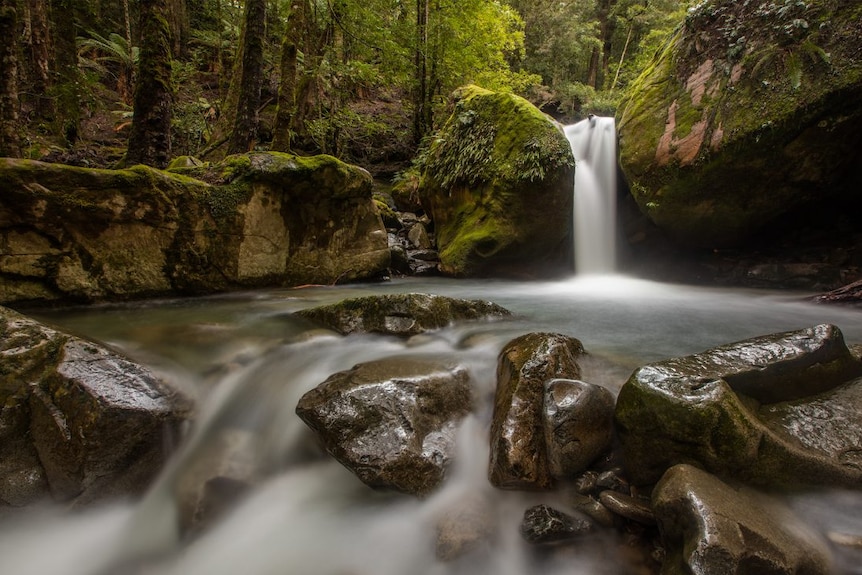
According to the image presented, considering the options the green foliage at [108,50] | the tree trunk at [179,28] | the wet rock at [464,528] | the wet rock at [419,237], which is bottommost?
the wet rock at [464,528]

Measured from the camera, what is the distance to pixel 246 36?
662cm

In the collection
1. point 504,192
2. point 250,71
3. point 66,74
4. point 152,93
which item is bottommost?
point 504,192

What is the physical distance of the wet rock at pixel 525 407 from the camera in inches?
87.9

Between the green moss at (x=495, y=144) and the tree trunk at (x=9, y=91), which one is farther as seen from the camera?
the green moss at (x=495, y=144)

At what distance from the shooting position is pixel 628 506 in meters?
1.97

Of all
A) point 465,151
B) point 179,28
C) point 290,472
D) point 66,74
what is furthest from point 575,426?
point 179,28

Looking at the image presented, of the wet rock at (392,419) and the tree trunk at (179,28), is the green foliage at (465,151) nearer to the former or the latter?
the wet rock at (392,419)

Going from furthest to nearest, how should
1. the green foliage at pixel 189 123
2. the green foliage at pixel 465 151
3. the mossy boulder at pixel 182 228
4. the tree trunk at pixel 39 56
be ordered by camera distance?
the green foliage at pixel 189 123
the tree trunk at pixel 39 56
the green foliage at pixel 465 151
the mossy boulder at pixel 182 228

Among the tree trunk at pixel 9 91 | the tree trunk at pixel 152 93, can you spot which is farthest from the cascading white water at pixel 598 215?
the tree trunk at pixel 9 91

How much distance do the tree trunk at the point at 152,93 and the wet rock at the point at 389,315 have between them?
12.0 feet

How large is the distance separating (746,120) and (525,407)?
608 centimetres

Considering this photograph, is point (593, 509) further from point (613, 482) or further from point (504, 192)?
point (504, 192)

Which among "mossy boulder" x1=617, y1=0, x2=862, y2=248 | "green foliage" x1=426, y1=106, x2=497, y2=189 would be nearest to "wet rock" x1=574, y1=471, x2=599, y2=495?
"mossy boulder" x1=617, y1=0, x2=862, y2=248

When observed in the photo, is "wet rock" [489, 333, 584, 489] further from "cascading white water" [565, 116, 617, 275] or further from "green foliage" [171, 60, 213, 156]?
"green foliage" [171, 60, 213, 156]
